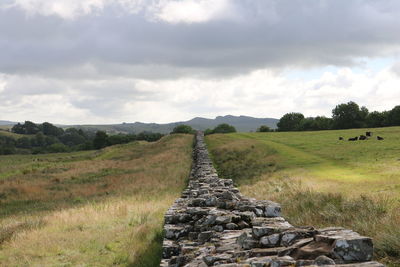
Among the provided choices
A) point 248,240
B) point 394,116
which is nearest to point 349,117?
point 394,116

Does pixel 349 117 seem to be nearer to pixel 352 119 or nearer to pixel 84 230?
pixel 352 119

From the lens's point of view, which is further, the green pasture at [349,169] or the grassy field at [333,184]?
the green pasture at [349,169]

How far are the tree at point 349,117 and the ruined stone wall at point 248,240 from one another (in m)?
114

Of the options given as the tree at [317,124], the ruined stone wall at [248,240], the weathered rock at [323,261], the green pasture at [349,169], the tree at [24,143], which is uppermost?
the tree at [317,124]

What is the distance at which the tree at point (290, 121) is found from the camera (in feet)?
457

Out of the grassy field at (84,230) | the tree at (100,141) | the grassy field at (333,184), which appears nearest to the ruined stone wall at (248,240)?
the grassy field at (84,230)

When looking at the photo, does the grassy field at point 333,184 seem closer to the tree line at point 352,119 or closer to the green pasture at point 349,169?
the green pasture at point 349,169

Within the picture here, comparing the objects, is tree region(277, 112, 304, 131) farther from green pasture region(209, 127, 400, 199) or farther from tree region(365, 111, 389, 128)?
green pasture region(209, 127, 400, 199)

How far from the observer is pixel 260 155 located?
41.8 metres

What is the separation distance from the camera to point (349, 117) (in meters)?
116

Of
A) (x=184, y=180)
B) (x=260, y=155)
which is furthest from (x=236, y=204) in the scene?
(x=260, y=155)

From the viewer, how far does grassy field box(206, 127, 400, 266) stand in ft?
28.4

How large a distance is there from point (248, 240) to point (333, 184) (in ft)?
48.8

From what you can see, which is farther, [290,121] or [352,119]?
[290,121]
